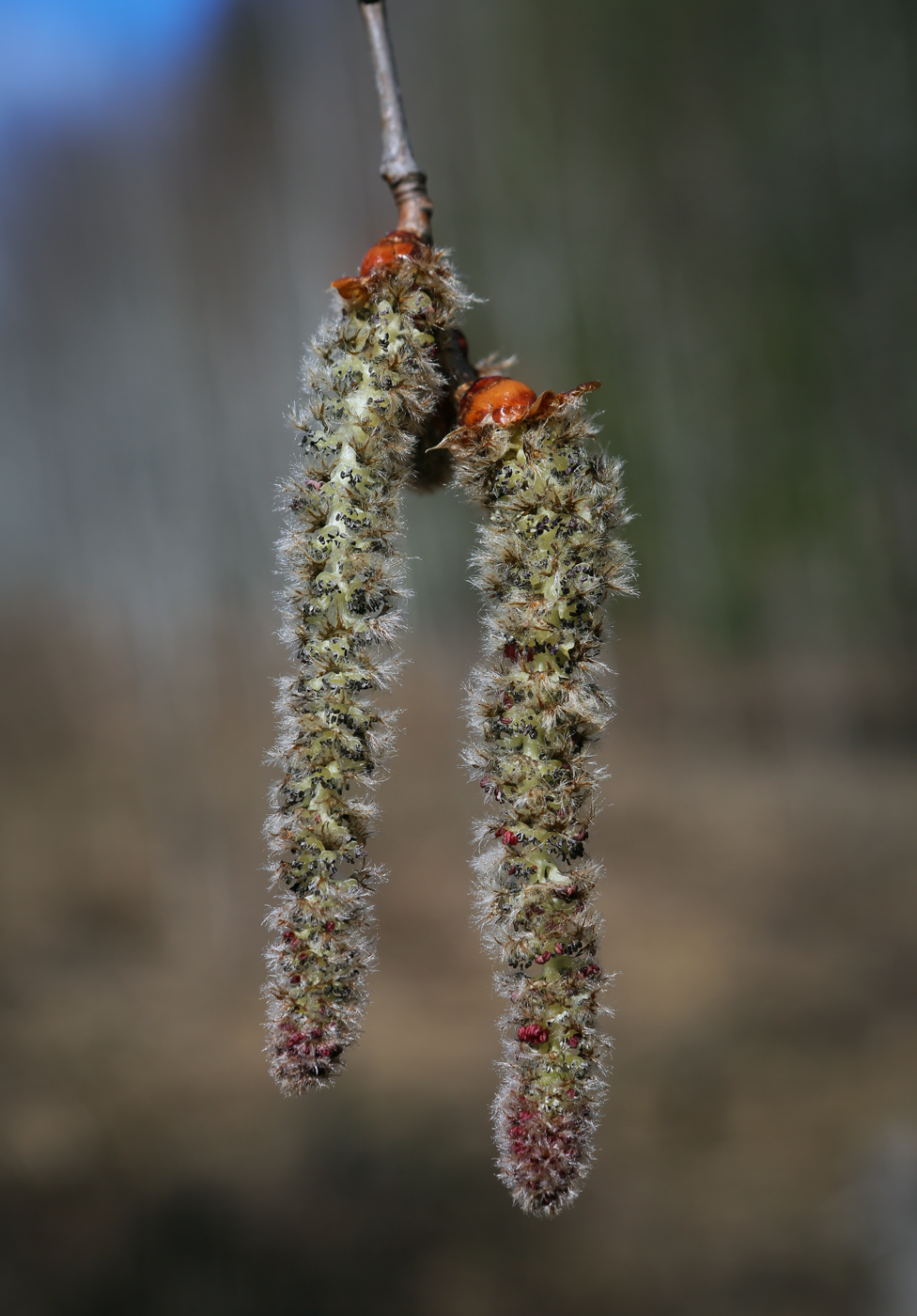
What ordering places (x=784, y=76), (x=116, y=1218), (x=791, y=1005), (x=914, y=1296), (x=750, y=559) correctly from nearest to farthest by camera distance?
1. (x=914, y=1296)
2. (x=116, y=1218)
3. (x=791, y=1005)
4. (x=784, y=76)
5. (x=750, y=559)

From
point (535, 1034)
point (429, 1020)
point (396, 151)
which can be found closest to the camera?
point (535, 1034)

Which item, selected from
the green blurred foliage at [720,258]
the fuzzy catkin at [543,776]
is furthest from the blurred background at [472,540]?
the fuzzy catkin at [543,776]

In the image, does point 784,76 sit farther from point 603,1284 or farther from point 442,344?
point 603,1284

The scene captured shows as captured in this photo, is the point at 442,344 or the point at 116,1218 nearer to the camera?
the point at 442,344

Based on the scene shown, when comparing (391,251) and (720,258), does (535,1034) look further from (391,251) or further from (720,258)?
(720,258)

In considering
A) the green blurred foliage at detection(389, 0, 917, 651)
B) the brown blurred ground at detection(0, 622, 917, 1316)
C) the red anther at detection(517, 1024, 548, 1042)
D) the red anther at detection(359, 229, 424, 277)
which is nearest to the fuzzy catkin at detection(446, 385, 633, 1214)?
the red anther at detection(517, 1024, 548, 1042)

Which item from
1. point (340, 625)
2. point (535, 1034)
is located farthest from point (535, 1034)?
point (340, 625)

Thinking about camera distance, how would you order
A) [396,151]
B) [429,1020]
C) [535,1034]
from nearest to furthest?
1. [535,1034]
2. [396,151]
3. [429,1020]

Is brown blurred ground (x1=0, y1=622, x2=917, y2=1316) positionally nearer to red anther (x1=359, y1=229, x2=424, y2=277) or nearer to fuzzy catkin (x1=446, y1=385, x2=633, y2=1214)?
fuzzy catkin (x1=446, y1=385, x2=633, y2=1214)

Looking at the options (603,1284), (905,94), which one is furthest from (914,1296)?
(905,94)
